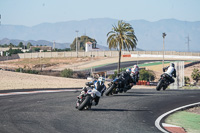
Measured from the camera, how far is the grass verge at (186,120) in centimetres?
1316

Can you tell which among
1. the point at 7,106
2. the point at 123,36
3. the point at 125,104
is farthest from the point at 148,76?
the point at 7,106

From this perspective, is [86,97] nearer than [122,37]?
Yes

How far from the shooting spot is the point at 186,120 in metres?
15.1

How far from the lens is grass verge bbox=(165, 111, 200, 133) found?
13.2m

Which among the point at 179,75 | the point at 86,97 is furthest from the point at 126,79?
the point at 179,75

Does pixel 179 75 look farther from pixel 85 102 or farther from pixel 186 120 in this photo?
pixel 85 102

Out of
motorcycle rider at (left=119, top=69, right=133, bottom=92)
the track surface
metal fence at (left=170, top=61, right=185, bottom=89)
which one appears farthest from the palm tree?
the track surface

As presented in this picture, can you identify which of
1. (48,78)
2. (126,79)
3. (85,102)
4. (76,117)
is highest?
(48,78)

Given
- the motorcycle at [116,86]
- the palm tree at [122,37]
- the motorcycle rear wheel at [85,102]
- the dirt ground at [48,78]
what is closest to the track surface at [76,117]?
the motorcycle rear wheel at [85,102]

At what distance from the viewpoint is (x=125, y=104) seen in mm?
18250

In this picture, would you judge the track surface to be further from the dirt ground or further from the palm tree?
the palm tree

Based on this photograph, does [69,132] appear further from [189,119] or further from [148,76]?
[148,76]

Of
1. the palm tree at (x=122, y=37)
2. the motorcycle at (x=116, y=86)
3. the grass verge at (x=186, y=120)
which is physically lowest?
the grass verge at (x=186, y=120)

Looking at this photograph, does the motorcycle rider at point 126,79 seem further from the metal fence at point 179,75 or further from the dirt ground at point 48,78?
the metal fence at point 179,75
